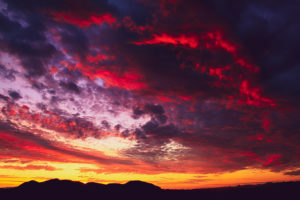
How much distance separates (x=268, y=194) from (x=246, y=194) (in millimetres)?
10948

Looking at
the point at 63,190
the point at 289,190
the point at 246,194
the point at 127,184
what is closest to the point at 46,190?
the point at 63,190

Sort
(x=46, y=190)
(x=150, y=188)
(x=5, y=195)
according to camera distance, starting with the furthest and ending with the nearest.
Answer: (x=150, y=188) → (x=46, y=190) → (x=5, y=195)

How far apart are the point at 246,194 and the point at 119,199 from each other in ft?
233

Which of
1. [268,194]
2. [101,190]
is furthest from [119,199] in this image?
[268,194]

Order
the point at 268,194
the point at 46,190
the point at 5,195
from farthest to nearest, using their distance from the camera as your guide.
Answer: the point at 268,194 → the point at 46,190 → the point at 5,195

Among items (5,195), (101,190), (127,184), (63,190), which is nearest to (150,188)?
(127,184)

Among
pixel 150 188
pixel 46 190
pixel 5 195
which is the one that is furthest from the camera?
pixel 150 188

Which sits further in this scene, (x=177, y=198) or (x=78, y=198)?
(x=177, y=198)

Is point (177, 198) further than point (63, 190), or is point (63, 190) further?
point (177, 198)

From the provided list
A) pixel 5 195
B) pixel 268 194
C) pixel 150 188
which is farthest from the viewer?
pixel 150 188

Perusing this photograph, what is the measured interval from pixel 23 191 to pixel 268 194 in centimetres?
12478

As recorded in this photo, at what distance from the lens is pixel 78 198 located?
97.0 meters

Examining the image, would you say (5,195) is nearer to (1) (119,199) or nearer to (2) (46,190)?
(2) (46,190)

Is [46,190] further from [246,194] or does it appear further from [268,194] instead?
[268,194]
